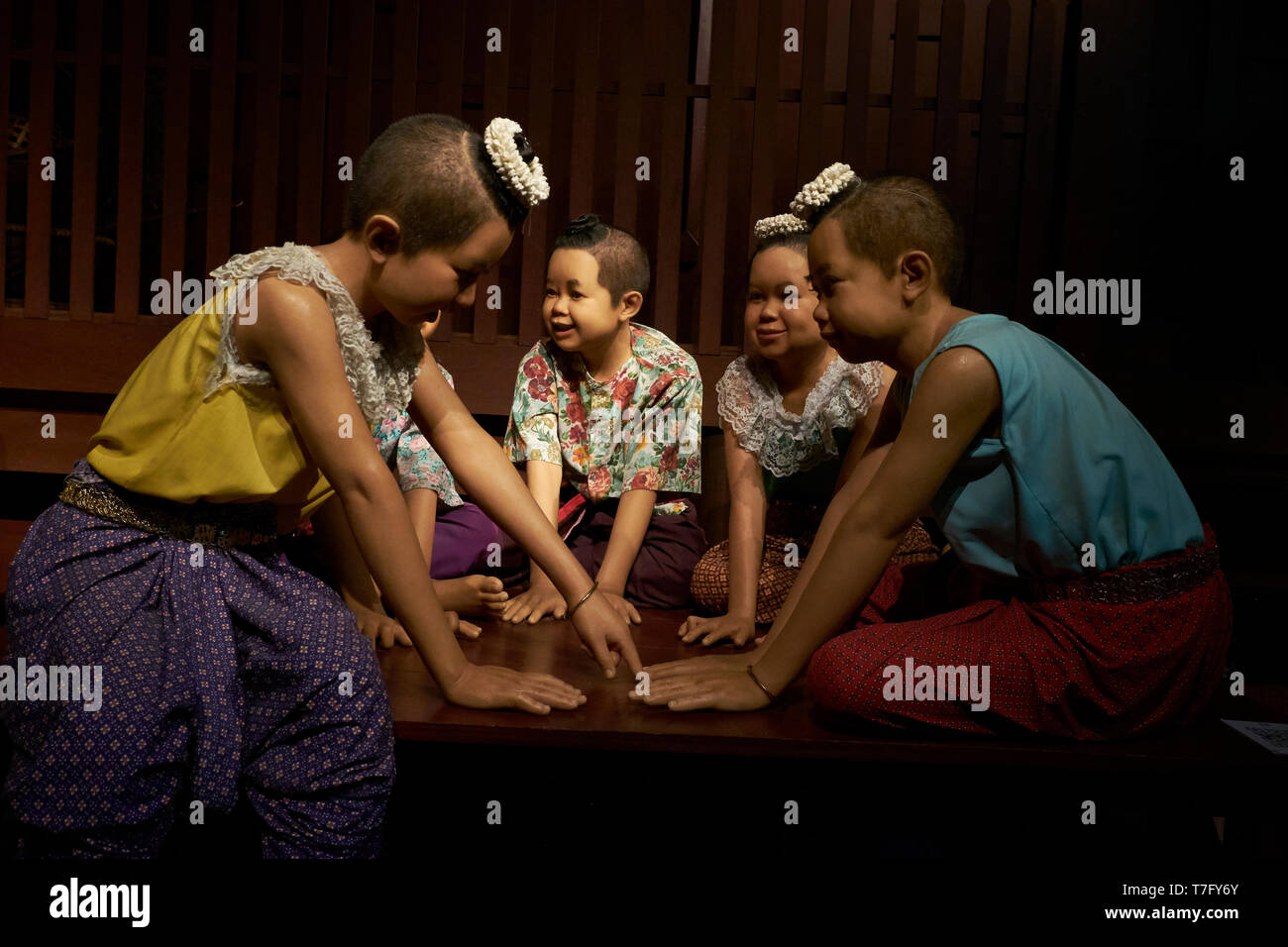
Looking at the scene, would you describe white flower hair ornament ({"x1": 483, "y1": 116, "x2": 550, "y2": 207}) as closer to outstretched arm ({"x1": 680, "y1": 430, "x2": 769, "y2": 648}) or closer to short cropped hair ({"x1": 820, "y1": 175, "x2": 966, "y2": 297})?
short cropped hair ({"x1": 820, "y1": 175, "x2": 966, "y2": 297})

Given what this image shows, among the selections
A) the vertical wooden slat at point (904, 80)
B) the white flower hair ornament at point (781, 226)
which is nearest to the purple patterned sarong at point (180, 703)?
the white flower hair ornament at point (781, 226)

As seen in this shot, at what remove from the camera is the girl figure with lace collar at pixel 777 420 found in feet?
9.92

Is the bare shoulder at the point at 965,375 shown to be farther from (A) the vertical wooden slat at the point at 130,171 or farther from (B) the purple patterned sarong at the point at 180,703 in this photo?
(A) the vertical wooden slat at the point at 130,171

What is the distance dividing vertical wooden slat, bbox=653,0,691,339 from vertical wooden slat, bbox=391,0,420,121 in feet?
2.68

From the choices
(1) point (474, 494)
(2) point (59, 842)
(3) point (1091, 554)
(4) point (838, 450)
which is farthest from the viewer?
(4) point (838, 450)

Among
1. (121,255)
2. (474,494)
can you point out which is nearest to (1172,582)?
(474,494)

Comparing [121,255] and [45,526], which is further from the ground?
[121,255]

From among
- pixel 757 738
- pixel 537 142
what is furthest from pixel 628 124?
pixel 757 738

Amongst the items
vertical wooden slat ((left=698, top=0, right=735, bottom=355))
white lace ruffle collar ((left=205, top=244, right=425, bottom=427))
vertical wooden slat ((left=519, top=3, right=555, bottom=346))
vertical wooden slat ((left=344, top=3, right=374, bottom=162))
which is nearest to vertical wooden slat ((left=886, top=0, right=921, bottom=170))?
vertical wooden slat ((left=698, top=0, right=735, bottom=355))

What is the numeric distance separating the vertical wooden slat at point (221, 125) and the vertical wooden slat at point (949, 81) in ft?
6.73

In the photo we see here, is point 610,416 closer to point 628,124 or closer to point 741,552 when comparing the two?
point 741,552

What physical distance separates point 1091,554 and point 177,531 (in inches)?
65.7

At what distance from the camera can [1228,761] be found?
2064 mm

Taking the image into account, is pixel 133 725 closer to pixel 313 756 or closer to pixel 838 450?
pixel 313 756
